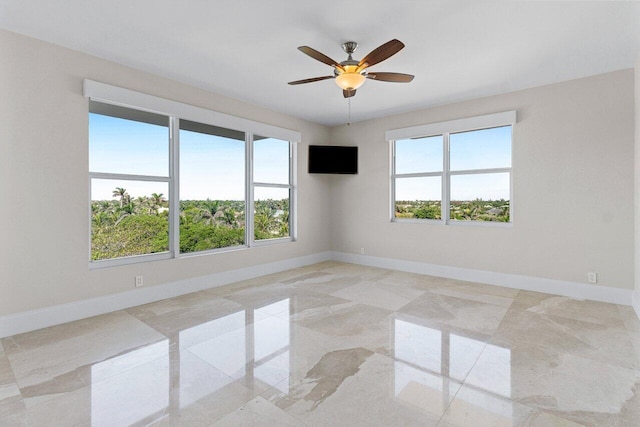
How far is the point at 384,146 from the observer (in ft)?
19.1

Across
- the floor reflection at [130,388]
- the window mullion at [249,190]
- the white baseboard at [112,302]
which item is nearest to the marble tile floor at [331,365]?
the floor reflection at [130,388]

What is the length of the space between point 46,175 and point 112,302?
1490 millimetres

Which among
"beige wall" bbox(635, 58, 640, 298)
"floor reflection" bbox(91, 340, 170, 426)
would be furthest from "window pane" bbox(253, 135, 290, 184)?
"beige wall" bbox(635, 58, 640, 298)

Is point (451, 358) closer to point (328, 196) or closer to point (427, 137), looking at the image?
point (427, 137)

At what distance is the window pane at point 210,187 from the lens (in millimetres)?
4348

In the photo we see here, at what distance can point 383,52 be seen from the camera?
8.71 ft

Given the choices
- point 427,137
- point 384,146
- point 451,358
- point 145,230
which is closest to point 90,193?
point 145,230

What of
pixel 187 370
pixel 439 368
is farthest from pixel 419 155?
pixel 187 370

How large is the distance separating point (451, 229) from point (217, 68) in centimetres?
414

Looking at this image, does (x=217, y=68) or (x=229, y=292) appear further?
(x=229, y=292)

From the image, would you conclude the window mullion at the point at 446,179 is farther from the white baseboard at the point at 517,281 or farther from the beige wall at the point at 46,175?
the beige wall at the point at 46,175

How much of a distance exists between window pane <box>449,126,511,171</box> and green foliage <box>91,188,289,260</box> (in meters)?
3.29

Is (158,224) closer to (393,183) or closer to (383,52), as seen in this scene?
(383,52)

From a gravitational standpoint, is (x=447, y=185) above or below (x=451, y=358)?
above
